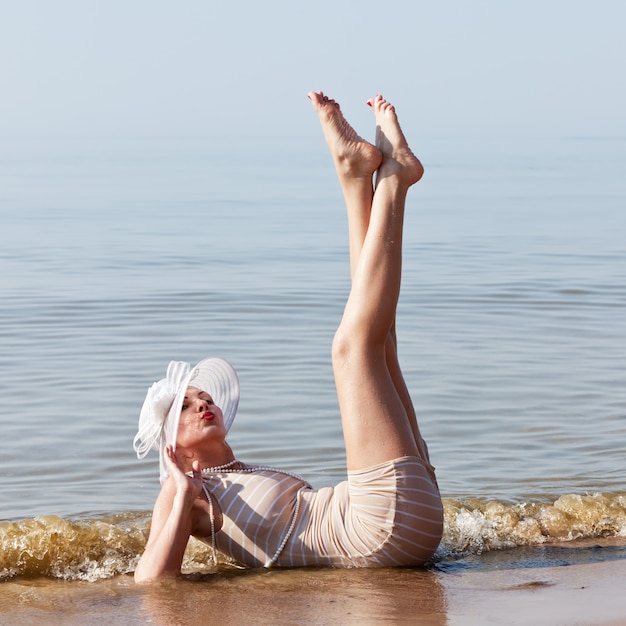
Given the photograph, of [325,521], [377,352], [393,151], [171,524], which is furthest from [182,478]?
[393,151]

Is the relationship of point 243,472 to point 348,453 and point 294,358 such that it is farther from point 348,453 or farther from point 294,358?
point 294,358

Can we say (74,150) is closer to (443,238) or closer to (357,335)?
(443,238)

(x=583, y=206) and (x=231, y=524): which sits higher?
(x=583, y=206)

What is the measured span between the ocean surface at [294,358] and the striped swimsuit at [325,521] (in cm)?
42

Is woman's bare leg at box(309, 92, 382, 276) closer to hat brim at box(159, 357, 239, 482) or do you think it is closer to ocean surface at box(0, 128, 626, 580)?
hat brim at box(159, 357, 239, 482)

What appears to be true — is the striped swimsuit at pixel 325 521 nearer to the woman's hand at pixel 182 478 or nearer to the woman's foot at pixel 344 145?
the woman's hand at pixel 182 478

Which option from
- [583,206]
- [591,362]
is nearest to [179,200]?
[583,206]

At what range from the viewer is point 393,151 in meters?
4.96

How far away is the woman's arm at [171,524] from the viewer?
462cm

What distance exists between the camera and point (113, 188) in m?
34.2

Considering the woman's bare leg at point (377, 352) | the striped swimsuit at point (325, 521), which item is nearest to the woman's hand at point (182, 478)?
the striped swimsuit at point (325, 521)

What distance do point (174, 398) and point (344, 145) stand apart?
1.31 meters

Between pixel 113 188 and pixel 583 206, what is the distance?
46.4 feet

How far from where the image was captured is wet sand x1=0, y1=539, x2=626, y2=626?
4.16 metres
